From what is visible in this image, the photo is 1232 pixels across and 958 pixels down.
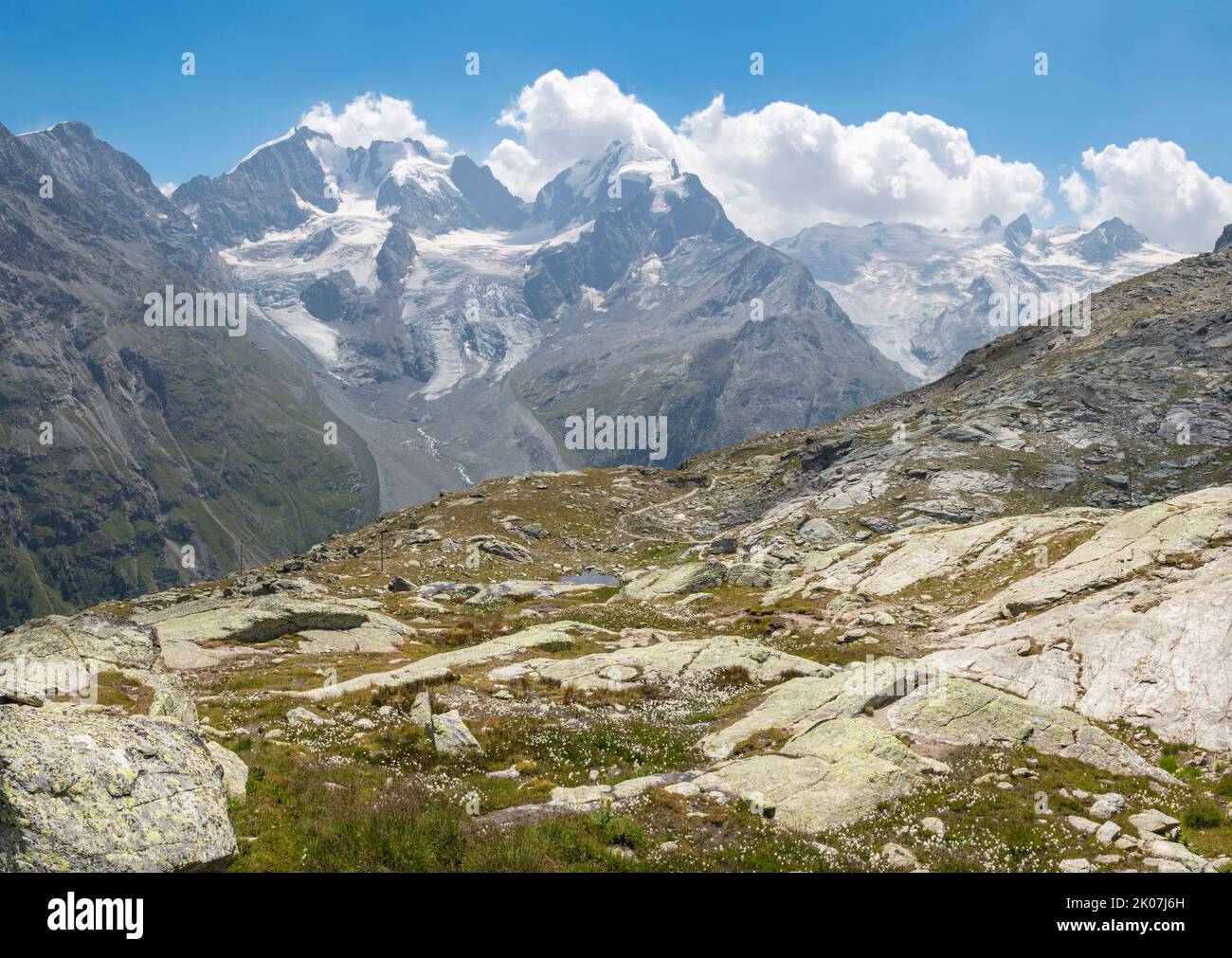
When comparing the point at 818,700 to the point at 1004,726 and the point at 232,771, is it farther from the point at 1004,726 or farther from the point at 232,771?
the point at 232,771

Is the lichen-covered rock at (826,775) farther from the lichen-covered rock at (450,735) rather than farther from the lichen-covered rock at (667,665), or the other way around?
the lichen-covered rock at (667,665)

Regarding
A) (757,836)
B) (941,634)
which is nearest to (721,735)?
(757,836)

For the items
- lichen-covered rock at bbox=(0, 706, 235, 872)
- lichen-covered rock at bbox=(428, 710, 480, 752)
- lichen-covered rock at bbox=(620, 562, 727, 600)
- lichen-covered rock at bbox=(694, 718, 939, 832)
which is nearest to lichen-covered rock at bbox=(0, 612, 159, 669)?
lichen-covered rock at bbox=(428, 710, 480, 752)

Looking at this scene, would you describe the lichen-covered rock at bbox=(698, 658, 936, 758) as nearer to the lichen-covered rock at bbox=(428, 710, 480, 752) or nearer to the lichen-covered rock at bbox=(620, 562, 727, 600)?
the lichen-covered rock at bbox=(428, 710, 480, 752)

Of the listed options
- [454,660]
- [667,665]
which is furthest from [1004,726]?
[454,660]

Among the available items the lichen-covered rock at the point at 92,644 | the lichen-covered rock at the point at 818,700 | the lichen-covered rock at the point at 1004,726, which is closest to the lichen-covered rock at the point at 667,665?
the lichen-covered rock at the point at 818,700
